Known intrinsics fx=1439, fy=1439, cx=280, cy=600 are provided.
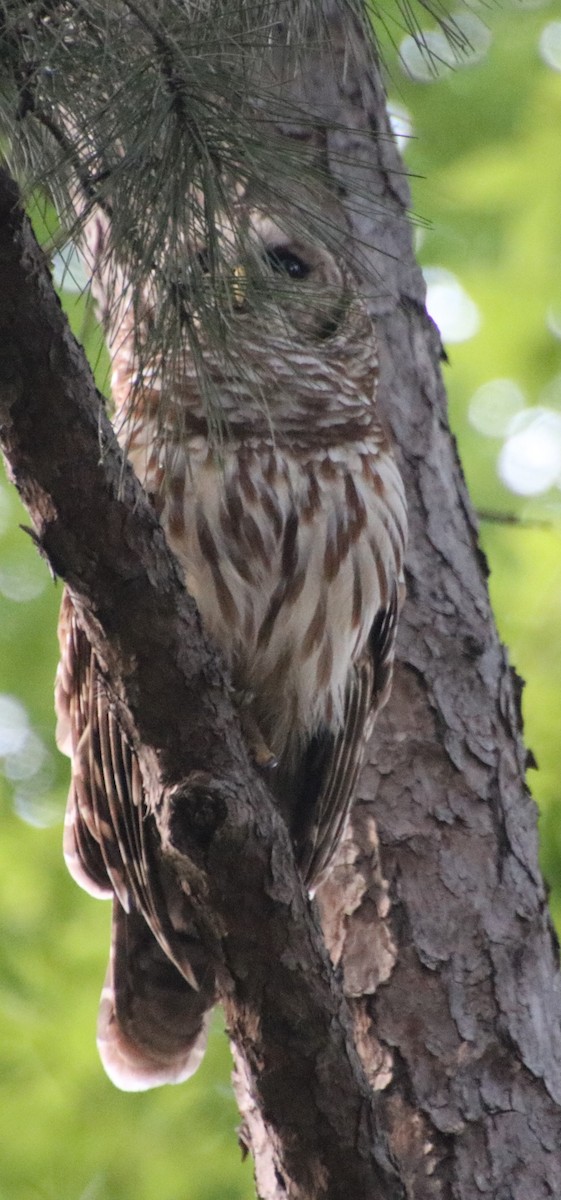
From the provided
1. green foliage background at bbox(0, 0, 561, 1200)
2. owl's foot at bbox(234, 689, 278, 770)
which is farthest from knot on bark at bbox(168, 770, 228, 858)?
green foliage background at bbox(0, 0, 561, 1200)

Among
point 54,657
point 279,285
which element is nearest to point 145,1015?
point 54,657

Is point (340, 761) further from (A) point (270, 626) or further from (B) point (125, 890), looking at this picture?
(B) point (125, 890)

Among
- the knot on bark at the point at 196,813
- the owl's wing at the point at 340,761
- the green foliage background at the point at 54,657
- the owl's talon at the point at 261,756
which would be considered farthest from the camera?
the green foliage background at the point at 54,657

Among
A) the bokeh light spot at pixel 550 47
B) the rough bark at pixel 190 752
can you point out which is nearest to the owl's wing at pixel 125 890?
the rough bark at pixel 190 752

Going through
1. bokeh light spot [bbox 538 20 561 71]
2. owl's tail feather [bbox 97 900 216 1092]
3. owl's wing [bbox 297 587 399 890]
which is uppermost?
bokeh light spot [bbox 538 20 561 71]

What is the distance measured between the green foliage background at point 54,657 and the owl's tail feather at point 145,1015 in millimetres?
565

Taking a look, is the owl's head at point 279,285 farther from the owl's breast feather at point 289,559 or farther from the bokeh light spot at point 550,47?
the bokeh light spot at point 550,47

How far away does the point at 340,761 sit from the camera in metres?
3.35

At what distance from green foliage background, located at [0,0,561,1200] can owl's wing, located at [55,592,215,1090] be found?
57cm

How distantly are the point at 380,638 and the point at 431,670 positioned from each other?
25cm

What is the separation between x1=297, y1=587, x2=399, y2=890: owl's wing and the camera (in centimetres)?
332

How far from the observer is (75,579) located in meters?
2.15

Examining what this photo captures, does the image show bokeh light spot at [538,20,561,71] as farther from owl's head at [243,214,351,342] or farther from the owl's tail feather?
the owl's tail feather

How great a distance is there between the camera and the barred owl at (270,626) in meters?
3.02
